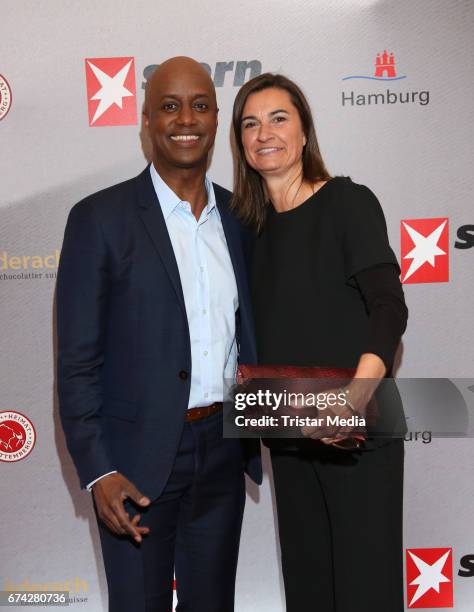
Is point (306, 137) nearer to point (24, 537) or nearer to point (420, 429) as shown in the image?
point (420, 429)

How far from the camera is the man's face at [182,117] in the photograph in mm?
1788

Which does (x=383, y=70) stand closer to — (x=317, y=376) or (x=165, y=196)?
(x=165, y=196)

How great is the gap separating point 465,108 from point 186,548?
1.93 metres

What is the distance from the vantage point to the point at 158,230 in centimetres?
172

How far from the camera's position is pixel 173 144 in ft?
5.89

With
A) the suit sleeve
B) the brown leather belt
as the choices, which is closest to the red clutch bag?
the brown leather belt

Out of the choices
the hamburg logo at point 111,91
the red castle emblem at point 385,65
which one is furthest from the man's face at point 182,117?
the red castle emblem at point 385,65

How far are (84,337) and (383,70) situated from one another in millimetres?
1641

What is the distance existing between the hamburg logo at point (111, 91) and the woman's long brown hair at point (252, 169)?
2.28 feet

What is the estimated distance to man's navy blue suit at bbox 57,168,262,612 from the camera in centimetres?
166

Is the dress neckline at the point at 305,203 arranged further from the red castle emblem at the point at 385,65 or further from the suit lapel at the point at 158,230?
the red castle emblem at the point at 385,65

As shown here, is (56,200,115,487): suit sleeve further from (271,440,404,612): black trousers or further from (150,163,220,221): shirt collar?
(271,440,404,612): black trousers

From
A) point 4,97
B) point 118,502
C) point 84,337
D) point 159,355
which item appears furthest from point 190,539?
point 4,97

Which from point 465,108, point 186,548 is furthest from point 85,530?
point 465,108
